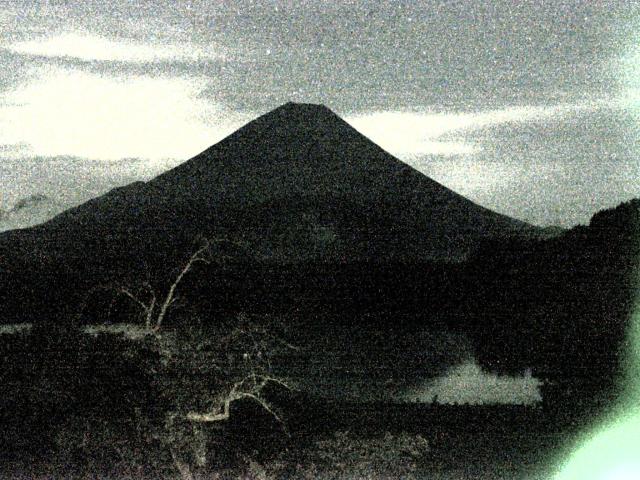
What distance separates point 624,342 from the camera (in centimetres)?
2161

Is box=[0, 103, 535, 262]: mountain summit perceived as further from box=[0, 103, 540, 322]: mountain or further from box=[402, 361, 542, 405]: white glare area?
box=[402, 361, 542, 405]: white glare area

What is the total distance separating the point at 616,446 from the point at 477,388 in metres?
9.24

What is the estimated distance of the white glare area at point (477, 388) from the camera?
22.6 m

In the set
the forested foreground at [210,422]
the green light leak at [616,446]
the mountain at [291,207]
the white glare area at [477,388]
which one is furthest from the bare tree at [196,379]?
the mountain at [291,207]

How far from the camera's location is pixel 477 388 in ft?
81.5

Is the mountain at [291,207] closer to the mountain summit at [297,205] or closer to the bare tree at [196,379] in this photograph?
the mountain summit at [297,205]

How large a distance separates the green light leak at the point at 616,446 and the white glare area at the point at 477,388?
2787mm

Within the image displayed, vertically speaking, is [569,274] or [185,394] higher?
[569,274]

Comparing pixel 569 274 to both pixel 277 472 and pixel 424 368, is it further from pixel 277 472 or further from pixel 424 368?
pixel 277 472

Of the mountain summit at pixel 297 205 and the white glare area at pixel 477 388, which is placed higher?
the mountain summit at pixel 297 205

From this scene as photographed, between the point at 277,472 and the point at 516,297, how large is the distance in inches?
770

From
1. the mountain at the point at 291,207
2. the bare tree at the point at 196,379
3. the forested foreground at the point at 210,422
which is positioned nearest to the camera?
the bare tree at the point at 196,379

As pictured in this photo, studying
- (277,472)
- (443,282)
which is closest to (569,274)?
(443,282)

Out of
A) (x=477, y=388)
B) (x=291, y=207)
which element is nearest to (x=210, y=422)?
(x=477, y=388)
